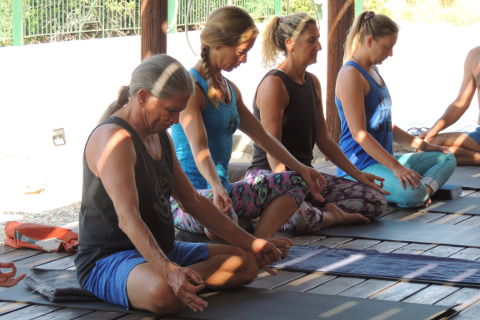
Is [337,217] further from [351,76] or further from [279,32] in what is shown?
[279,32]

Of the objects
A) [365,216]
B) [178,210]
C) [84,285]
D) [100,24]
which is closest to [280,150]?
[178,210]

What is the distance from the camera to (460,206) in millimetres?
5305

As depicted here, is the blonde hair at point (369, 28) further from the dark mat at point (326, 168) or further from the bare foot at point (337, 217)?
the dark mat at point (326, 168)

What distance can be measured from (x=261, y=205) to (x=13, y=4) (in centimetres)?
987

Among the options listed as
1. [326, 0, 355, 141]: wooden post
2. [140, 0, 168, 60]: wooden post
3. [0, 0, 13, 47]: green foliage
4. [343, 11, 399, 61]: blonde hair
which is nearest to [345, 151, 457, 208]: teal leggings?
[343, 11, 399, 61]: blonde hair

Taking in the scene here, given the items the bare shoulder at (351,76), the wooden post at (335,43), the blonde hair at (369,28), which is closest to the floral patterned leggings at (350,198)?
the bare shoulder at (351,76)

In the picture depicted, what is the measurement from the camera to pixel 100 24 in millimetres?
15617

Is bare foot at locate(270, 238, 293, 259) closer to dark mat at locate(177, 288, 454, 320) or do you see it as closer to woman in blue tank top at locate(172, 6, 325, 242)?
dark mat at locate(177, 288, 454, 320)

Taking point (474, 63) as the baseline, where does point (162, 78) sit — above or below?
above

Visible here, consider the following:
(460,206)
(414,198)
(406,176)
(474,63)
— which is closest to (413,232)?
A: (406,176)

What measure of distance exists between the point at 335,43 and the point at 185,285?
4.48 m

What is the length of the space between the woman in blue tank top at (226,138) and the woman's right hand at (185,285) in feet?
3.28

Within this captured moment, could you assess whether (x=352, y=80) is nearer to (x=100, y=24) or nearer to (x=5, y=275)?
(x=5, y=275)

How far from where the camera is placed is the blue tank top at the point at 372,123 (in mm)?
5129
